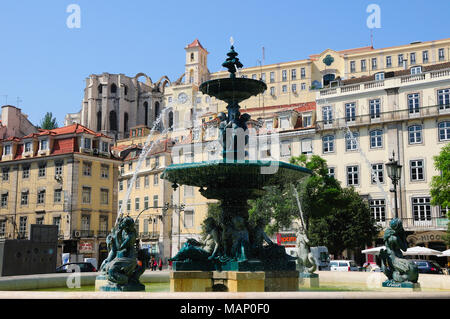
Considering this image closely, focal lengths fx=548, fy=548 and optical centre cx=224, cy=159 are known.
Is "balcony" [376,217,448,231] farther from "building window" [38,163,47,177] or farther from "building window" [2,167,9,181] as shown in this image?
"building window" [2,167,9,181]

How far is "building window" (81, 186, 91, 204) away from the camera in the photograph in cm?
5009

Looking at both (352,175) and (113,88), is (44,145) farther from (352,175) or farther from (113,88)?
(113,88)

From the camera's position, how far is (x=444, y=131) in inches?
1688

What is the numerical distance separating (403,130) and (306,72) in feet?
151

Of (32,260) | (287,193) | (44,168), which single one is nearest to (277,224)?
(287,193)

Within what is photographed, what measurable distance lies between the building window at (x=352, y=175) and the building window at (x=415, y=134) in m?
4.93

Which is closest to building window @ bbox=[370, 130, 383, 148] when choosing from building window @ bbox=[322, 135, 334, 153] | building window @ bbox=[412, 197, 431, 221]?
building window @ bbox=[322, 135, 334, 153]

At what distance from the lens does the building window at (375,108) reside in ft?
150

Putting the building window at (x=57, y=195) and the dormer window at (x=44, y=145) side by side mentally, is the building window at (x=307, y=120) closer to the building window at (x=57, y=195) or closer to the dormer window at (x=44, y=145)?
the building window at (x=57, y=195)

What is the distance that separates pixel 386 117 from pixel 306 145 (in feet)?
24.9

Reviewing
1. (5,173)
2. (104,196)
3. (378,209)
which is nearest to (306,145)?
(378,209)

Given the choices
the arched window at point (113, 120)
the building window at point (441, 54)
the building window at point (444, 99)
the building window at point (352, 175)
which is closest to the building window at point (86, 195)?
the building window at point (352, 175)

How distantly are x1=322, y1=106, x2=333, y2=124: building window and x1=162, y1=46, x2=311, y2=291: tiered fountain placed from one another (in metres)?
35.7

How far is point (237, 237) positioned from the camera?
38.7ft
